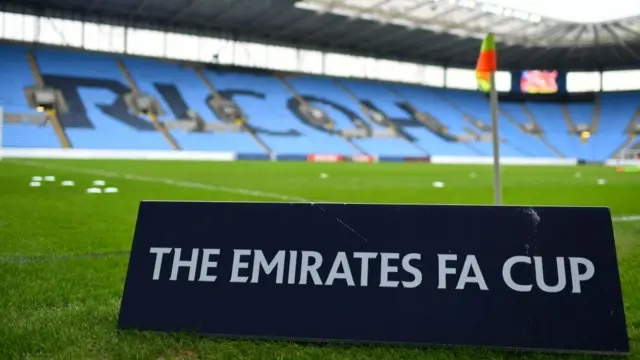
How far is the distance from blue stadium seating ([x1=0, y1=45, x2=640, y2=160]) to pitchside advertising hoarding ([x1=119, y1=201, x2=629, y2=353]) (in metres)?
29.9

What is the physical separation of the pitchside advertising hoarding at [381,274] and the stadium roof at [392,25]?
34.1 meters

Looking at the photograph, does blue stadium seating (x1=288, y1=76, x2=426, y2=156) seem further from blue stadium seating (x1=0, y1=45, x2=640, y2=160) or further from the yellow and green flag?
the yellow and green flag

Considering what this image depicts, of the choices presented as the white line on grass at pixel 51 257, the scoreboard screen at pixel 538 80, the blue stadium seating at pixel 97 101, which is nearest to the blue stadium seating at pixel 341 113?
the blue stadium seating at pixel 97 101

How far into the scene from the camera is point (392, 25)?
1585 inches

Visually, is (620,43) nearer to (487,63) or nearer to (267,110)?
(267,110)

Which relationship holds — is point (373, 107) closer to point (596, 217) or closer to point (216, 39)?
point (216, 39)

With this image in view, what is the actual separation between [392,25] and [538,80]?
70.8 feet

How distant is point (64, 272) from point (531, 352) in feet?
9.26

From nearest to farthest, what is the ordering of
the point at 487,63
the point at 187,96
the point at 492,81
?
1. the point at 492,81
2. the point at 487,63
3. the point at 187,96

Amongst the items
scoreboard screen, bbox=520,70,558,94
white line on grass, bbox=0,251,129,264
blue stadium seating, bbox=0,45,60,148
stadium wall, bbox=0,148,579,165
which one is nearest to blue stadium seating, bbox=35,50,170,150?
blue stadium seating, bbox=0,45,60,148

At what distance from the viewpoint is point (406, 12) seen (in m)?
37.3

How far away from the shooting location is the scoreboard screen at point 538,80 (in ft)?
178

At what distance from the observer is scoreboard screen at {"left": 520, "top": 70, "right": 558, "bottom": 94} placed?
54344 millimetres

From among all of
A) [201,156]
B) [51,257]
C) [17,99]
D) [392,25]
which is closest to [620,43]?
[392,25]
